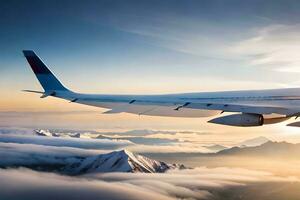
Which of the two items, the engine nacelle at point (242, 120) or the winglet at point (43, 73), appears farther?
the winglet at point (43, 73)

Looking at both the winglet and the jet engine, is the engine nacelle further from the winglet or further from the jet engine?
the winglet

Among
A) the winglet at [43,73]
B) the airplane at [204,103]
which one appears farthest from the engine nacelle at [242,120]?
the winglet at [43,73]

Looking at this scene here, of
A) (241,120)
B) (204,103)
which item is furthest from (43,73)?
(241,120)

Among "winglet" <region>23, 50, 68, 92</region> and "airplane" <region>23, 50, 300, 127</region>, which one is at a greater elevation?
"winglet" <region>23, 50, 68, 92</region>

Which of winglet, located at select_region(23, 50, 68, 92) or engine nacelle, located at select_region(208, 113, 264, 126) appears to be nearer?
engine nacelle, located at select_region(208, 113, 264, 126)

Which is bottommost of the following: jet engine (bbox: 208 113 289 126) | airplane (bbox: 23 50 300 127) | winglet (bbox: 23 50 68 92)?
jet engine (bbox: 208 113 289 126)

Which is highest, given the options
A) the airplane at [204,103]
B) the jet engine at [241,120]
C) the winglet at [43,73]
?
the winglet at [43,73]

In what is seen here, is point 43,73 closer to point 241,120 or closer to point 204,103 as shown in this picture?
point 204,103

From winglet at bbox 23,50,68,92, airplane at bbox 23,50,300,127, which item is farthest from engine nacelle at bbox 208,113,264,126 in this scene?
winglet at bbox 23,50,68,92

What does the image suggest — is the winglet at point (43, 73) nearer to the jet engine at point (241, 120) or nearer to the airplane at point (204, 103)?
the airplane at point (204, 103)
